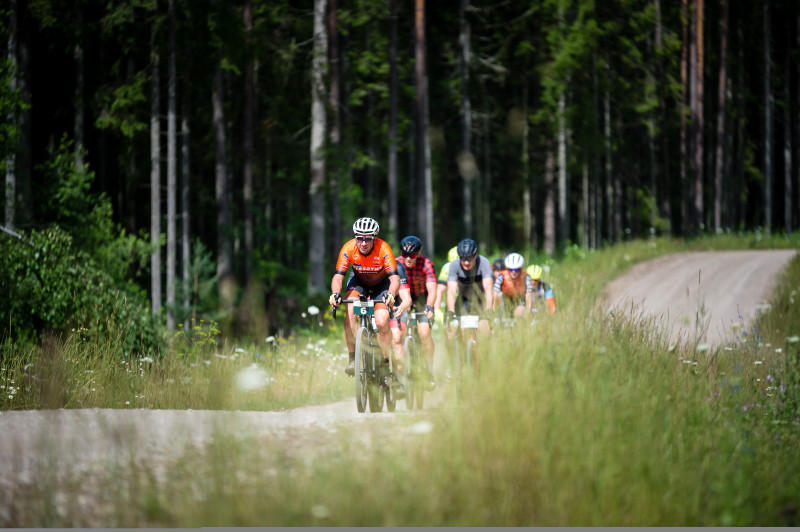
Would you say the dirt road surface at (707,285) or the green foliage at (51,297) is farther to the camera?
the dirt road surface at (707,285)

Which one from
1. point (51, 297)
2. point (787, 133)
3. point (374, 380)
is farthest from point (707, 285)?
point (787, 133)

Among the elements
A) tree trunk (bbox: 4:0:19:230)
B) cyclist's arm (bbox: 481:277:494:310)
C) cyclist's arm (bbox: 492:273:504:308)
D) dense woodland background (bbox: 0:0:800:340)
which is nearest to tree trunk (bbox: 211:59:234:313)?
dense woodland background (bbox: 0:0:800:340)

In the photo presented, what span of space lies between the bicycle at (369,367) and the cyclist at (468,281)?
1.69m

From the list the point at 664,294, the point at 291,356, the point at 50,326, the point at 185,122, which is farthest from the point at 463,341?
the point at 185,122

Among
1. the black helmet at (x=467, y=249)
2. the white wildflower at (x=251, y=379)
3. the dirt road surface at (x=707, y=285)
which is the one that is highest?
the black helmet at (x=467, y=249)

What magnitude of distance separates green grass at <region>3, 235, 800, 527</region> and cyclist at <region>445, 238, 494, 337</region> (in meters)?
3.14

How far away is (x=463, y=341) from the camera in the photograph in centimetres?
1184

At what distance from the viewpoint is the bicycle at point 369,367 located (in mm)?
9781

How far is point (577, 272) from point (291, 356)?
13.0 meters

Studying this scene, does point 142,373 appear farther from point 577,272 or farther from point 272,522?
point 577,272

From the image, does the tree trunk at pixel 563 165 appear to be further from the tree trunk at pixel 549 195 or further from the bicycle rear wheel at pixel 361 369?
the bicycle rear wheel at pixel 361 369

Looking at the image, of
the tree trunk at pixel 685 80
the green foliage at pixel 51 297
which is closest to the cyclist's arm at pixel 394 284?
the green foliage at pixel 51 297

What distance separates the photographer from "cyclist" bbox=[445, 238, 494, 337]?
467 inches

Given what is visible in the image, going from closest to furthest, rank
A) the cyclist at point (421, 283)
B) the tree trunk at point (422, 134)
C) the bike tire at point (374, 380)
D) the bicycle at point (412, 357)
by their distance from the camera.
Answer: the bicycle at point (412, 357) < the bike tire at point (374, 380) < the cyclist at point (421, 283) < the tree trunk at point (422, 134)
